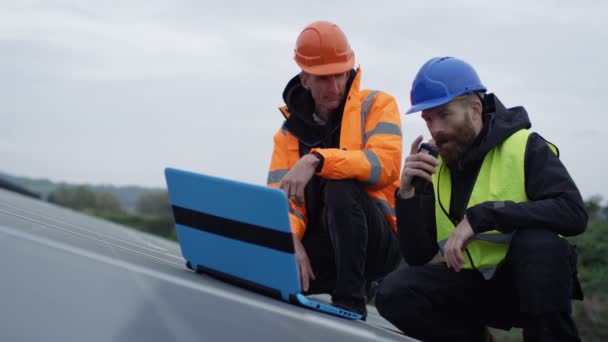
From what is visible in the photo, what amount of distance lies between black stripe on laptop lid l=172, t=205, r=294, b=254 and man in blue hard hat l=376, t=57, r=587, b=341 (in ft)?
2.35

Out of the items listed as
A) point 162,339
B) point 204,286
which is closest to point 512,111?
point 204,286

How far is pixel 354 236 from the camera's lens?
298 cm

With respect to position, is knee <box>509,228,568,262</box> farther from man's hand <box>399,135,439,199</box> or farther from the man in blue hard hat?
man's hand <box>399,135,439,199</box>

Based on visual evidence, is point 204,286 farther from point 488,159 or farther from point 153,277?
point 488,159

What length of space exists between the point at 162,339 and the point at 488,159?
1.48 metres

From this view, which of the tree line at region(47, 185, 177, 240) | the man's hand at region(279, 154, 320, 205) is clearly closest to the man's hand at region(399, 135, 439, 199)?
the man's hand at region(279, 154, 320, 205)

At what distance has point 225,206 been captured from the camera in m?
2.23

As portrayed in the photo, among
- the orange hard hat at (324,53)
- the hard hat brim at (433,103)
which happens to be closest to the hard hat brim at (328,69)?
the orange hard hat at (324,53)

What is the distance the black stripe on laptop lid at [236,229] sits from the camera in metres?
2.14

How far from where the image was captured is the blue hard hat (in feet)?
9.04

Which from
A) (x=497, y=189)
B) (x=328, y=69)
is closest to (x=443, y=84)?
(x=497, y=189)

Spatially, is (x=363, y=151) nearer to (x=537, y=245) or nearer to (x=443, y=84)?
(x=443, y=84)

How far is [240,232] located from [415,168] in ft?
2.67

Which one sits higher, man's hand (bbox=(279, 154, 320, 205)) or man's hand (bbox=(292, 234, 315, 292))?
man's hand (bbox=(279, 154, 320, 205))
